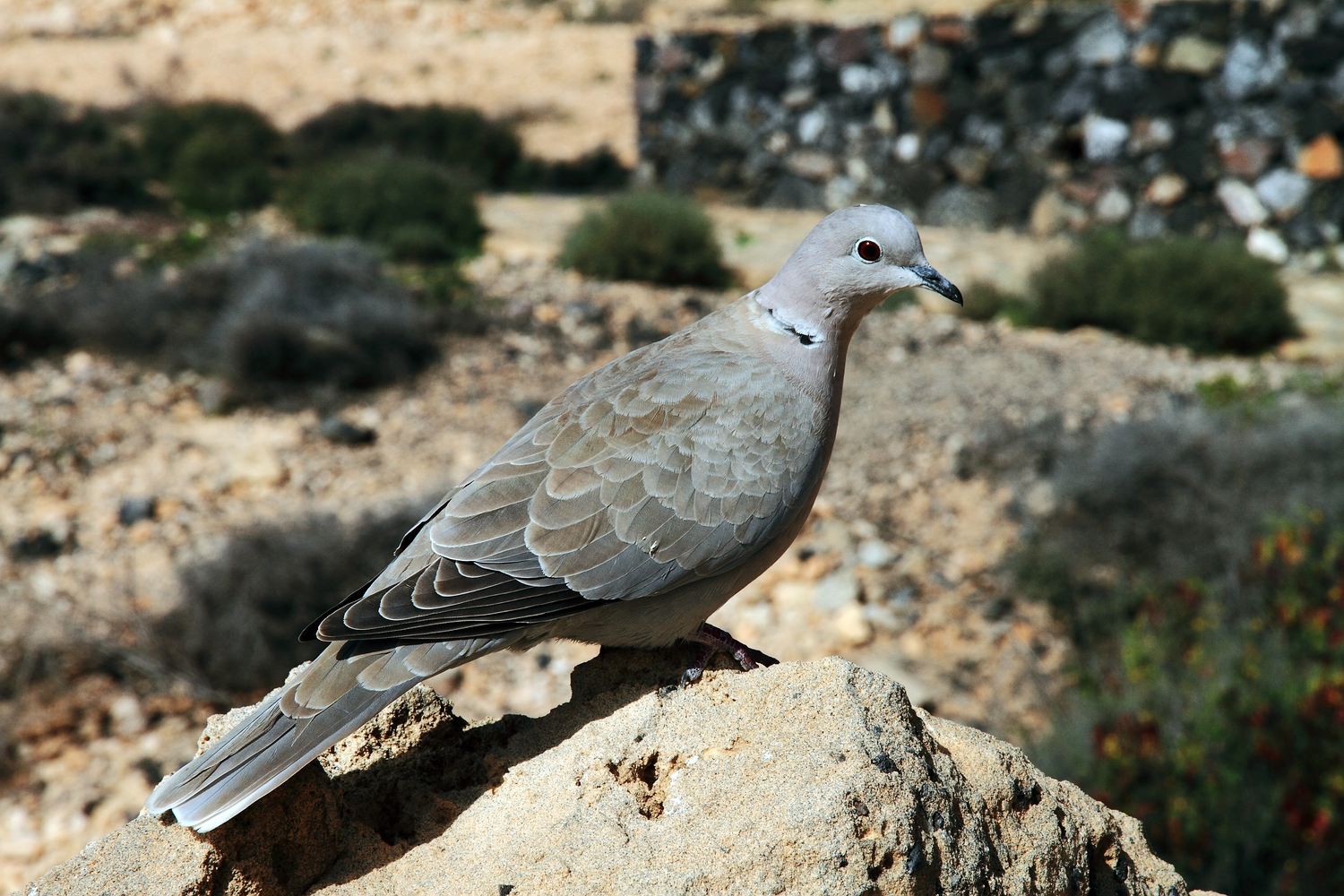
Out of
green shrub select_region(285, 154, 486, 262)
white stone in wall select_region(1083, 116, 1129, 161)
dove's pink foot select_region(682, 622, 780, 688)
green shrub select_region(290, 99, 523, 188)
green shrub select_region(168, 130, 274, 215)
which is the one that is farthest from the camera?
green shrub select_region(290, 99, 523, 188)

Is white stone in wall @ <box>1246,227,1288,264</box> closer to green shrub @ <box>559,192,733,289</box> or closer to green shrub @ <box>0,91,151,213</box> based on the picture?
green shrub @ <box>559,192,733,289</box>

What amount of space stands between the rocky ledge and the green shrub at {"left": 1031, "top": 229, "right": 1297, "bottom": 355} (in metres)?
10.2

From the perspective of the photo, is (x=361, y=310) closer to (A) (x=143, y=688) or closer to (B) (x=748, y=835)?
(A) (x=143, y=688)

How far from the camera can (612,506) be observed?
9.75ft

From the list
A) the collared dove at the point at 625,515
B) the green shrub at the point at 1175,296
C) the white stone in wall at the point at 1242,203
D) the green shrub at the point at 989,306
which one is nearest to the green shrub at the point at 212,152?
the green shrub at the point at 989,306

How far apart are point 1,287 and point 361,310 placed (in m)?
4.87

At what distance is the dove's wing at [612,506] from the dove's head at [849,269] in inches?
Answer: 9.2

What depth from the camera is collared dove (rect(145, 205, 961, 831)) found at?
266cm

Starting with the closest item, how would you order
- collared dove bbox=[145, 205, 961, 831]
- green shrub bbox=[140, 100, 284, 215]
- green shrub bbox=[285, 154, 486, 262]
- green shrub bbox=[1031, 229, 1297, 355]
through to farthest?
collared dove bbox=[145, 205, 961, 831] < green shrub bbox=[1031, 229, 1297, 355] < green shrub bbox=[285, 154, 486, 262] < green shrub bbox=[140, 100, 284, 215]

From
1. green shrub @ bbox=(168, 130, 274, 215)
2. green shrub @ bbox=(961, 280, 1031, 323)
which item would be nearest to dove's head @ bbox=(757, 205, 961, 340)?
green shrub @ bbox=(961, 280, 1031, 323)

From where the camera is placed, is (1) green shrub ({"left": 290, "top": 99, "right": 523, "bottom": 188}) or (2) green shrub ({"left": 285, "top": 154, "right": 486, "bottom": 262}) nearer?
(2) green shrub ({"left": 285, "top": 154, "right": 486, "bottom": 262})

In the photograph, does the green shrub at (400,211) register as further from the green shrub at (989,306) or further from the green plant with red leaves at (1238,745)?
the green plant with red leaves at (1238,745)

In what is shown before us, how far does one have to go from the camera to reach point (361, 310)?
1080cm

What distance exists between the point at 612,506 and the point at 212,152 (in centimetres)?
1988
